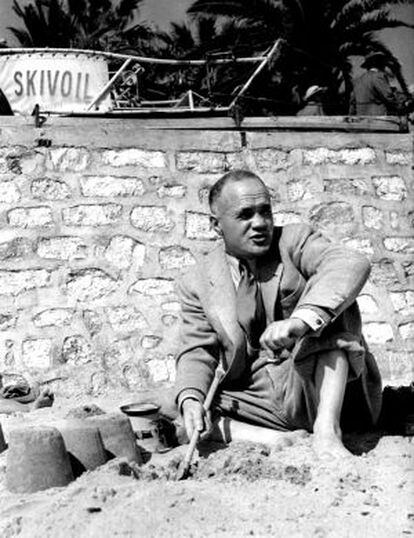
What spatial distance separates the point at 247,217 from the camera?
3.46 metres

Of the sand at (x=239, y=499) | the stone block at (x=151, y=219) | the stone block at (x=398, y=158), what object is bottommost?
the sand at (x=239, y=499)

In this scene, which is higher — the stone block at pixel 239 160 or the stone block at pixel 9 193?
the stone block at pixel 239 160

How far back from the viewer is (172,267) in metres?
5.22

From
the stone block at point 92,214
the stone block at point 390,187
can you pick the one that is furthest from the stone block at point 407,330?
the stone block at point 92,214

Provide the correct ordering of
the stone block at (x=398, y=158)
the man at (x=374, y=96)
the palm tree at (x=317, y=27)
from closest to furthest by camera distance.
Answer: the stone block at (x=398, y=158) → the man at (x=374, y=96) → the palm tree at (x=317, y=27)

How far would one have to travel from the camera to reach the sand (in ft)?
7.87

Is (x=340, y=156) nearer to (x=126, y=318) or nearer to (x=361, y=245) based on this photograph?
(x=361, y=245)

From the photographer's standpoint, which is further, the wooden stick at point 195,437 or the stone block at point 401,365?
the stone block at point 401,365

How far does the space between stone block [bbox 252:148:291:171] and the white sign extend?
2.78 meters

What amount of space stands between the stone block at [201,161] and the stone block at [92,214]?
50 cm

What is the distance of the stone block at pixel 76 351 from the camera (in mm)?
4984

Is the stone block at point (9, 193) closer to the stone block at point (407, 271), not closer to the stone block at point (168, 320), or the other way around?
the stone block at point (168, 320)

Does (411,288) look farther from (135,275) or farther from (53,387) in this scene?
(53,387)

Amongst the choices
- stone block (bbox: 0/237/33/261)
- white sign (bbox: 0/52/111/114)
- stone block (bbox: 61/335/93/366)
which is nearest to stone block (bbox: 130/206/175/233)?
stone block (bbox: 0/237/33/261)
